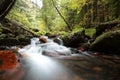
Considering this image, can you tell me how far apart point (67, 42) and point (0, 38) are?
4.29 metres

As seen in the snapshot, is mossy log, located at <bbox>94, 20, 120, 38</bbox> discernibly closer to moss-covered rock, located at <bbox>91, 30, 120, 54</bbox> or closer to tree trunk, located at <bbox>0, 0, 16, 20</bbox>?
moss-covered rock, located at <bbox>91, 30, 120, 54</bbox>

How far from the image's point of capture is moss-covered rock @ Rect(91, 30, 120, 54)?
794cm

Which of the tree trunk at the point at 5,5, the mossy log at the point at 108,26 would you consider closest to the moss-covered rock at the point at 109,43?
the mossy log at the point at 108,26

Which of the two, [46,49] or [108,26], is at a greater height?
[108,26]

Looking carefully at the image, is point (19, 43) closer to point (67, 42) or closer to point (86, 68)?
point (67, 42)

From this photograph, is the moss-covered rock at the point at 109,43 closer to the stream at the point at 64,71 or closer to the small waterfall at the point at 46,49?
the stream at the point at 64,71

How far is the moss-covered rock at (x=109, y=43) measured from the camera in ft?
26.0

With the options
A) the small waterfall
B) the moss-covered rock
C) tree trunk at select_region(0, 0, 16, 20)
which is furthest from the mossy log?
tree trunk at select_region(0, 0, 16, 20)

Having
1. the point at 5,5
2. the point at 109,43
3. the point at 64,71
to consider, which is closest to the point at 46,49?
the point at 109,43

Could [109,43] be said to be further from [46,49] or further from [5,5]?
[5,5]

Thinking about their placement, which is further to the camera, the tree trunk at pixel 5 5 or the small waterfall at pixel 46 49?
the tree trunk at pixel 5 5

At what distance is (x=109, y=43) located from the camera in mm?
8242

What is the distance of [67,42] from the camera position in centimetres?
1111

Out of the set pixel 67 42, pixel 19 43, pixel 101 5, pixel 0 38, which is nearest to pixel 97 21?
pixel 101 5
